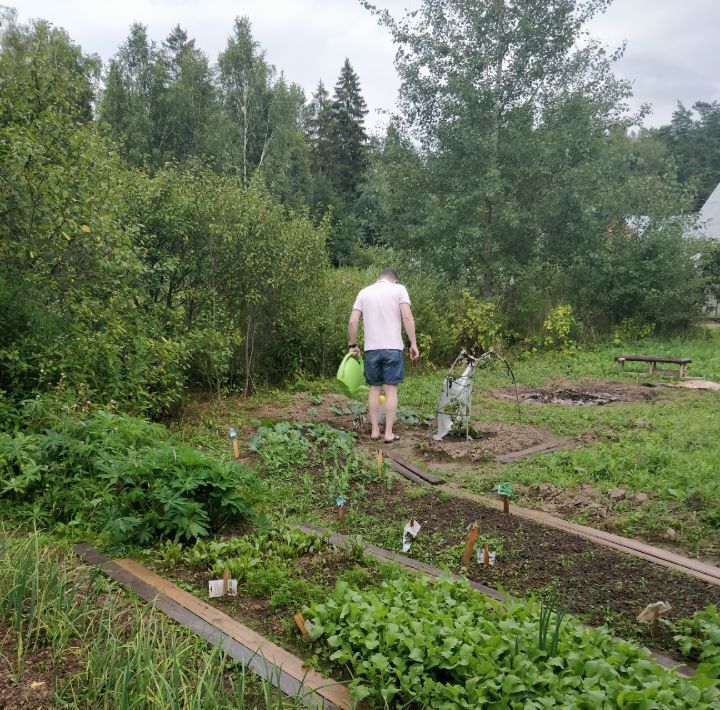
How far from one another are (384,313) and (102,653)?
4.52 metres

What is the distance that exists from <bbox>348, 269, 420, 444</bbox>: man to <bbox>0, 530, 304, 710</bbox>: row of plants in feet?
12.9

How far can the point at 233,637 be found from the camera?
249 cm

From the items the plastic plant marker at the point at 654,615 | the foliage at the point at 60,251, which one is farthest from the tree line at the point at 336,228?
the plastic plant marker at the point at 654,615

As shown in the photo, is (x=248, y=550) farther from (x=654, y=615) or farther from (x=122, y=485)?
(x=654, y=615)

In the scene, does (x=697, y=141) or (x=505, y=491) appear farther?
(x=697, y=141)

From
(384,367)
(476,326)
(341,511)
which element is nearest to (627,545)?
(341,511)

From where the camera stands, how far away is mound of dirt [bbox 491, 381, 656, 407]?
8977 mm

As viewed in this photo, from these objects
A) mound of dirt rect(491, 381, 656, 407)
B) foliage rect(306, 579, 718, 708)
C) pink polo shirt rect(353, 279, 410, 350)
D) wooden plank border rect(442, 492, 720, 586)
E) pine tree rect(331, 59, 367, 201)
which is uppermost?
pine tree rect(331, 59, 367, 201)

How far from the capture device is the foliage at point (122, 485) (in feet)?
11.2

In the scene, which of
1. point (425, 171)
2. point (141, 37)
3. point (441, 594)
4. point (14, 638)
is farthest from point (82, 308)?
point (141, 37)

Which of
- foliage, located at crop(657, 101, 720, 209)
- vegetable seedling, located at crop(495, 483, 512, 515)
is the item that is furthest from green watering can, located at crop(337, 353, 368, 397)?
foliage, located at crop(657, 101, 720, 209)

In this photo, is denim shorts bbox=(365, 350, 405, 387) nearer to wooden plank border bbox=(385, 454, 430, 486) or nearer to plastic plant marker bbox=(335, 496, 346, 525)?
wooden plank border bbox=(385, 454, 430, 486)

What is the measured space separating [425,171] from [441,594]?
12.2m

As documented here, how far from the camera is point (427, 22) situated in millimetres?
13352
